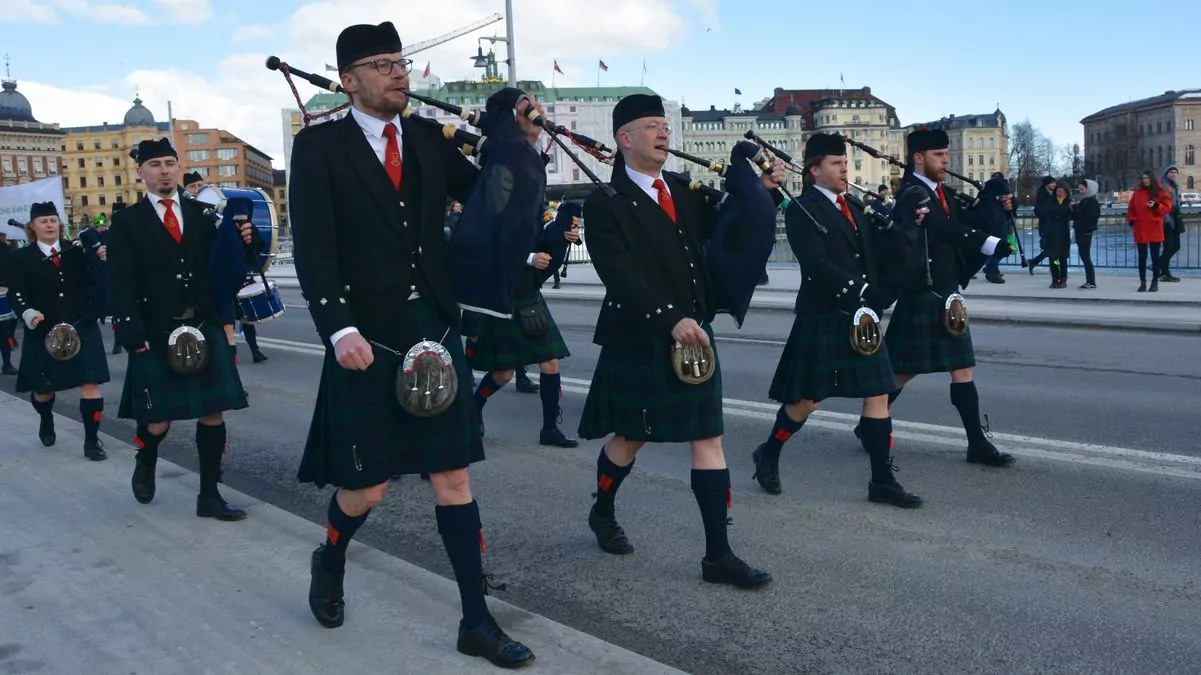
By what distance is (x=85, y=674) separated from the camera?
3.48 meters

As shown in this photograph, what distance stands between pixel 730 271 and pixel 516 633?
5.15 ft

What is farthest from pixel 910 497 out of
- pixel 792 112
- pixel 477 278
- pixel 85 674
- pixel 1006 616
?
pixel 792 112

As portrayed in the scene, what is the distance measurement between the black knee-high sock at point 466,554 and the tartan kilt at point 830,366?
230cm

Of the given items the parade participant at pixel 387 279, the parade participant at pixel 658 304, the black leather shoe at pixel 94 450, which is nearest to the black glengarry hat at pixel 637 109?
the parade participant at pixel 658 304

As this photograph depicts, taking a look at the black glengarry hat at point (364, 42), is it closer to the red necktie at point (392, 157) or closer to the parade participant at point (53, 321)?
the red necktie at point (392, 157)

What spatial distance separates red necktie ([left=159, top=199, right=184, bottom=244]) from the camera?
535 cm

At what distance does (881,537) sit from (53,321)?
19.0ft

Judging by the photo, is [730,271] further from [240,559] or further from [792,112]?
[792,112]

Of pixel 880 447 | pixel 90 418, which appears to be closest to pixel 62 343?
pixel 90 418

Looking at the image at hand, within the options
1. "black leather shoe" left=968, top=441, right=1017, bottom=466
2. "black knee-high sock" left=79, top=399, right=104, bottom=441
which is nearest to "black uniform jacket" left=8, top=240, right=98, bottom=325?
"black knee-high sock" left=79, top=399, right=104, bottom=441

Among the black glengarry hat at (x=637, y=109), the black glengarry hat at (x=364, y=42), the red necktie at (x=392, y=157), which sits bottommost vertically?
the red necktie at (x=392, y=157)

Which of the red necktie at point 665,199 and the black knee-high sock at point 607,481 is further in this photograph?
the black knee-high sock at point 607,481

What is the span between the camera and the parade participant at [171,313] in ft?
17.3

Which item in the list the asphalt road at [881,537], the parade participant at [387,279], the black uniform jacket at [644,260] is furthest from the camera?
the black uniform jacket at [644,260]
